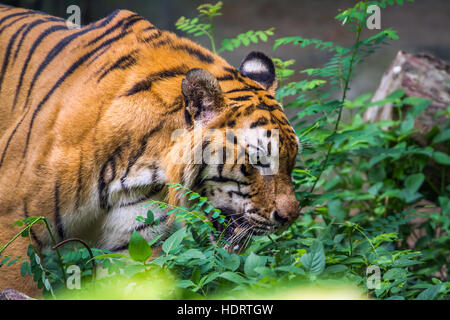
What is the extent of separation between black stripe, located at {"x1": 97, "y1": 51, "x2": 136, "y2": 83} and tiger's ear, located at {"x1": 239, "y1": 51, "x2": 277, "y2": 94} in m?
0.70

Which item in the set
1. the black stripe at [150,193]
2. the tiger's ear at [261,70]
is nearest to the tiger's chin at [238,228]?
the black stripe at [150,193]

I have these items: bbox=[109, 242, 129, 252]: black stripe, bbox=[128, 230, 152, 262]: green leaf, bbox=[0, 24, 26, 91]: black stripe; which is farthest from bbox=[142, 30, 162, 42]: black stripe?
bbox=[128, 230, 152, 262]: green leaf

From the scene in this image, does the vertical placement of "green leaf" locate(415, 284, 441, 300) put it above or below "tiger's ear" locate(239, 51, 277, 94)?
below

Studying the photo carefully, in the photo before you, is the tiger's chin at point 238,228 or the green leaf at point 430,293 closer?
the green leaf at point 430,293

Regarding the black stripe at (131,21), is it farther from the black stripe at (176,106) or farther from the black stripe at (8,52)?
the black stripe at (8,52)

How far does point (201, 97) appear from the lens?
2.56 m

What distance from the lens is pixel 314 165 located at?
3.47 metres

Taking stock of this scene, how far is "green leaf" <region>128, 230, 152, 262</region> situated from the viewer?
210 cm

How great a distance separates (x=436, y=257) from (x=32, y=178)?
287 cm

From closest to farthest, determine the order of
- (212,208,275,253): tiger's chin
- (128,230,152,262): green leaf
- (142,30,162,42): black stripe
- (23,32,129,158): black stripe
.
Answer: (128,230,152,262): green leaf < (212,208,275,253): tiger's chin < (23,32,129,158): black stripe < (142,30,162,42): black stripe

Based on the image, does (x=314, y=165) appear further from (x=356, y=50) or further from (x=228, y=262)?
(x=228, y=262)

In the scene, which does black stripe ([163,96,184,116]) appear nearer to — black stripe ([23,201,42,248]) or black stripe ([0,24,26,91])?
black stripe ([23,201,42,248])

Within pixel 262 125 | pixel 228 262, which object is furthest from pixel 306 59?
pixel 228 262

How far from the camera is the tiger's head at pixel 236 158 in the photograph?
2.54 m
